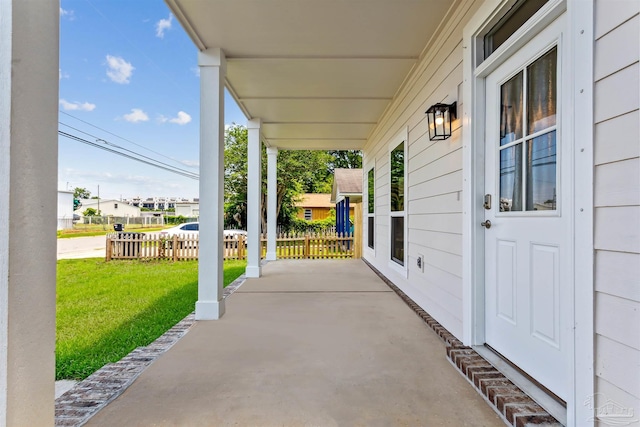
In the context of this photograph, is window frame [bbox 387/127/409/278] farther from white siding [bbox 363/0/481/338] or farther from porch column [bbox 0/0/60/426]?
porch column [bbox 0/0/60/426]

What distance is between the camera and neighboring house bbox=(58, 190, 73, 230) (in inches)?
1022

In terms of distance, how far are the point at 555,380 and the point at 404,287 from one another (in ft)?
8.50

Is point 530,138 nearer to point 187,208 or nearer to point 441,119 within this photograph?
point 441,119

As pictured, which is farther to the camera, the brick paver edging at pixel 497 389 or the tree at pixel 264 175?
the tree at pixel 264 175

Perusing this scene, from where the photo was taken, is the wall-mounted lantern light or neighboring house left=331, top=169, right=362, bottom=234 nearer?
the wall-mounted lantern light

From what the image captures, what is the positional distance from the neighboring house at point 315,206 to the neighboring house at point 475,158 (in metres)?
17.6

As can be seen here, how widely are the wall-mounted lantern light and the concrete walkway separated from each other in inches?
69.9

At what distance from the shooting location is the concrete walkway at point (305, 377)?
1.63 meters

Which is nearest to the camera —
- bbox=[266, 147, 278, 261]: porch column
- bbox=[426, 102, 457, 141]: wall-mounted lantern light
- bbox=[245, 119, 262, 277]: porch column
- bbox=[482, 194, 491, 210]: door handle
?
bbox=[482, 194, 491, 210]: door handle

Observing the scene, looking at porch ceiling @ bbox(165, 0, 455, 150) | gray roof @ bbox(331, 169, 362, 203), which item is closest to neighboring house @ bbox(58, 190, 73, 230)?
gray roof @ bbox(331, 169, 362, 203)

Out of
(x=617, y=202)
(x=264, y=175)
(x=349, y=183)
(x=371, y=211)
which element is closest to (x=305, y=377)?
(x=617, y=202)

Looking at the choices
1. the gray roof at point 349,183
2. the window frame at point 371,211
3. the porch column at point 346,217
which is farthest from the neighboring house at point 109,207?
the window frame at point 371,211

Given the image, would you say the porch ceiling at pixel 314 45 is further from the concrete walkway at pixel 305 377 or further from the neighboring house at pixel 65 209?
the neighboring house at pixel 65 209

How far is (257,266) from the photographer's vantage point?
556 cm
